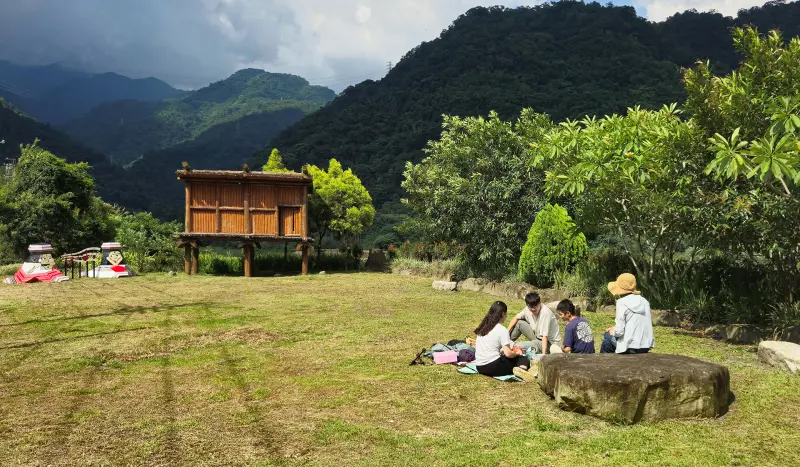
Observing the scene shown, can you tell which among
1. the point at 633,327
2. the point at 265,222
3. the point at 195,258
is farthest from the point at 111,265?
the point at 633,327

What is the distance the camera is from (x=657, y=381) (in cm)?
523

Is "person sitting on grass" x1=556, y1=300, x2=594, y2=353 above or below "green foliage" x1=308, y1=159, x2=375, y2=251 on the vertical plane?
below

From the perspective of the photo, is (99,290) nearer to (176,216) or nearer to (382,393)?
(382,393)

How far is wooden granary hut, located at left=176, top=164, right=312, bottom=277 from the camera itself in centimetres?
2462

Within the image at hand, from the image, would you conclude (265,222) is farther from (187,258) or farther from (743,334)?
(743,334)

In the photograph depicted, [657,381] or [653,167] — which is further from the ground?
[653,167]

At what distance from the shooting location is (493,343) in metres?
7.19

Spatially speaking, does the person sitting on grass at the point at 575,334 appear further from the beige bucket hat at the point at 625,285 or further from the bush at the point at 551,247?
the bush at the point at 551,247

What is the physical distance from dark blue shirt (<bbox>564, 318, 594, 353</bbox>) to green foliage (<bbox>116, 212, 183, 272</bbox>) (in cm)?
2378

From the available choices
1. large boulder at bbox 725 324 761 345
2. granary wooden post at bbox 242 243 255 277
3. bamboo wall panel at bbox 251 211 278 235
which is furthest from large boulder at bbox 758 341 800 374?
granary wooden post at bbox 242 243 255 277

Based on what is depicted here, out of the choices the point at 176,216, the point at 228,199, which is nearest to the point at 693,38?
the point at 176,216

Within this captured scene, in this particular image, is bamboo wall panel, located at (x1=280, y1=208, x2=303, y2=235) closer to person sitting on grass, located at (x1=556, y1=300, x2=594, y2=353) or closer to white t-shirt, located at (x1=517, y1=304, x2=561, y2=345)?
white t-shirt, located at (x1=517, y1=304, x2=561, y2=345)

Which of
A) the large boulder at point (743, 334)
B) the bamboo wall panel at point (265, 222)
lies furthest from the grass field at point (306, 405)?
the bamboo wall panel at point (265, 222)

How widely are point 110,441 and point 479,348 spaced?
4.58m
